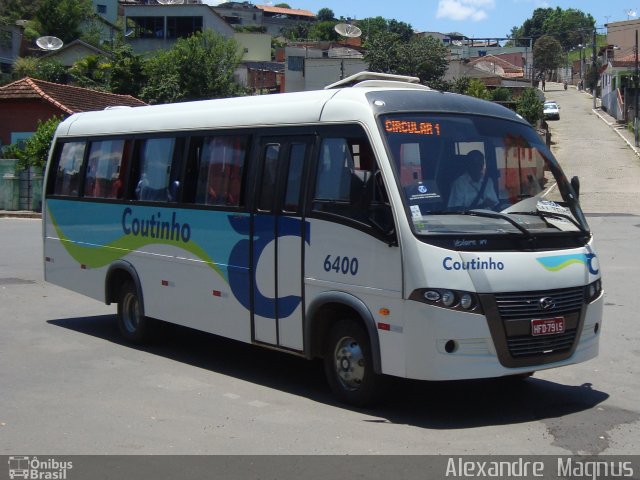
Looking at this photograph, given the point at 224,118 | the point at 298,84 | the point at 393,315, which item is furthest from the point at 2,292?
the point at 298,84

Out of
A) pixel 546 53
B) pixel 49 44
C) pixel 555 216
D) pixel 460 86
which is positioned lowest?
pixel 555 216

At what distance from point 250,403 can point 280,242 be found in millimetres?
1570

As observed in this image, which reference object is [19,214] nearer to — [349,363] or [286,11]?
[349,363]

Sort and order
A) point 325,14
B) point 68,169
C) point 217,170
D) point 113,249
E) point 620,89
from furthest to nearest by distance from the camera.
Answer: point 325,14 < point 620,89 < point 68,169 < point 113,249 < point 217,170

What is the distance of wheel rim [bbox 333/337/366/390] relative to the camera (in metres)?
7.96

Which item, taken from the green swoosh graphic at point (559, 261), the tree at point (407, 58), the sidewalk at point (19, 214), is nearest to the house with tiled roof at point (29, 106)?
the sidewalk at point (19, 214)

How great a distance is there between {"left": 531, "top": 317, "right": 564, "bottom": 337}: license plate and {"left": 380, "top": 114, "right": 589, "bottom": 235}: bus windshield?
754 millimetres

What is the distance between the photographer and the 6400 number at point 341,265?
7806 mm

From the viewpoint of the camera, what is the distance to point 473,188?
25.8 feet

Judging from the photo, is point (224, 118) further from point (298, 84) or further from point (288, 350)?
point (298, 84)

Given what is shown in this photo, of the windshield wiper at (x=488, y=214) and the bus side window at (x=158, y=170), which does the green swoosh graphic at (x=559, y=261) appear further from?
the bus side window at (x=158, y=170)

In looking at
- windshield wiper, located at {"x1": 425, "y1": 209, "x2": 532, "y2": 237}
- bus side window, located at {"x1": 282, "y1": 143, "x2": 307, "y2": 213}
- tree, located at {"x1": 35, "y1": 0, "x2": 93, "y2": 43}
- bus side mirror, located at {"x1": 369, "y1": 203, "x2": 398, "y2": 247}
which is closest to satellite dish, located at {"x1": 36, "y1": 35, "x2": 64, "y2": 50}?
tree, located at {"x1": 35, "y1": 0, "x2": 93, "y2": 43}

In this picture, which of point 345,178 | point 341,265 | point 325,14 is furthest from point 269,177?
point 325,14

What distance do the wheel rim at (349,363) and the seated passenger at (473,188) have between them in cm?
155
